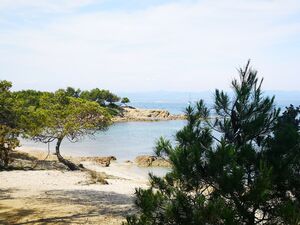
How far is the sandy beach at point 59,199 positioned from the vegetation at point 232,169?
6.19 meters

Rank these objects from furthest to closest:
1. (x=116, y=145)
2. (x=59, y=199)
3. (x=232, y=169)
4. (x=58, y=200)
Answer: (x=116, y=145), (x=59, y=199), (x=58, y=200), (x=232, y=169)

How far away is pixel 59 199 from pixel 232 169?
1231 centimetres

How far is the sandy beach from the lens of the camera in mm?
13492

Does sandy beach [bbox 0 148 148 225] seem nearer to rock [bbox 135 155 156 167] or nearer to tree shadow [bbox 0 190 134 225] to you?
tree shadow [bbox 0 190 134 225]

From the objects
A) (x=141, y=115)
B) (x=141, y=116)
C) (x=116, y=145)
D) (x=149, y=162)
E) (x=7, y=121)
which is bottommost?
(x=116, y=145)

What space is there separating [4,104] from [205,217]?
514 inches

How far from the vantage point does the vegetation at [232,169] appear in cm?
609

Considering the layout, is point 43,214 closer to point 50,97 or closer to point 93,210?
point 93,210

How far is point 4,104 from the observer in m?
16.7

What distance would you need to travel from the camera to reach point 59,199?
16.9 metres

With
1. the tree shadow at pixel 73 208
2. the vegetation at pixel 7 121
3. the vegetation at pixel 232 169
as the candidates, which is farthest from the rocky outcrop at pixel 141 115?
the vegetation at pixel 232 169

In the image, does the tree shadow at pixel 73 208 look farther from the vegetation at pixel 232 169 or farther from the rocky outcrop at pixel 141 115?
the rocky outcrop at pixel 141 115

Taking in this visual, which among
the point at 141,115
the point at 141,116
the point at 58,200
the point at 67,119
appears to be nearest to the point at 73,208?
the point at 58,200

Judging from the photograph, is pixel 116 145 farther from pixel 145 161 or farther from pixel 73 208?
pixel 73 208
